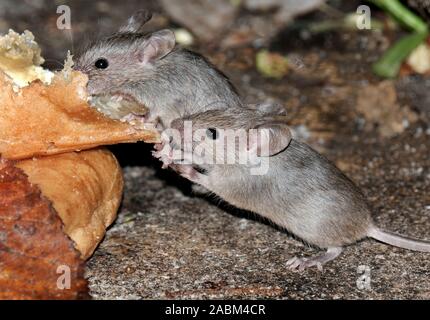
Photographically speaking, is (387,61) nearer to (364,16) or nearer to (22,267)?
(364,16)

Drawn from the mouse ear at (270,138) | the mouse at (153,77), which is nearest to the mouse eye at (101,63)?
the mouse at (153,77)

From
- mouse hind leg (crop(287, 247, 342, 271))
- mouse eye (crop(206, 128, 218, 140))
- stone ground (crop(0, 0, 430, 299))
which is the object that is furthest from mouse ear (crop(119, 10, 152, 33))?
mouse hind leg (crop(287, 247, 342, 271))

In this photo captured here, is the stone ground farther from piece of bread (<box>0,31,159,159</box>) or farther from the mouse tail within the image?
piece of bread (<box>0,31,159,159</box>)

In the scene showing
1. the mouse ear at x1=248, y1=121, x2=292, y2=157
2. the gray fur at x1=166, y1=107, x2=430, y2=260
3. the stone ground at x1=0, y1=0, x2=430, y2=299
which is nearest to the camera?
the stone ground at x1=0, y1=0, x2=430, y2=299

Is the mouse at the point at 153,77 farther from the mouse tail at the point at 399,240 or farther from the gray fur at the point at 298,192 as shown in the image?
the mouse tail at the point at 399,240

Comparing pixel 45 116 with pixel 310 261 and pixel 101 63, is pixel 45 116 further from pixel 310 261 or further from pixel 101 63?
pixel 310 261

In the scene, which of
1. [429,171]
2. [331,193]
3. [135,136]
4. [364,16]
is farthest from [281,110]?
[364,16]
